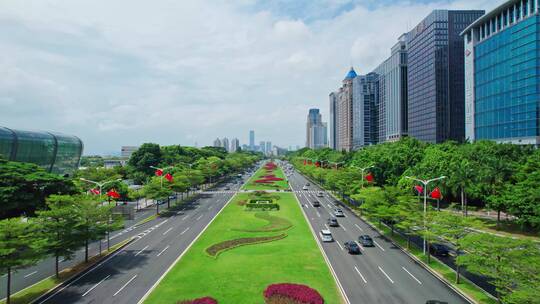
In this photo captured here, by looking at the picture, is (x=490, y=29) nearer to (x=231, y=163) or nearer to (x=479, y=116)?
(x=479, y=116)

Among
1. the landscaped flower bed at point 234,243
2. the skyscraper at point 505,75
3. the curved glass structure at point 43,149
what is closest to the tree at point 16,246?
the landscaped flower bed at point 234,243

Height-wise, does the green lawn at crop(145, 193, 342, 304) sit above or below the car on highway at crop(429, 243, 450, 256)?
below

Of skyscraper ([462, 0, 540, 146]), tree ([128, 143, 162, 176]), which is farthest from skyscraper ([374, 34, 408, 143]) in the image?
tree ([128, 143, 162, 176])

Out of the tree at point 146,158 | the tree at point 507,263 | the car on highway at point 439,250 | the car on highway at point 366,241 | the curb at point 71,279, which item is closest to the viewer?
the tree at point 507,263

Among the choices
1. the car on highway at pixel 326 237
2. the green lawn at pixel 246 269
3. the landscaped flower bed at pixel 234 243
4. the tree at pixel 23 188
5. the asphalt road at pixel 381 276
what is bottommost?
the asphalt road at pixel 381 276

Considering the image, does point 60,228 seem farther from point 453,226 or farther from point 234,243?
point 453,226

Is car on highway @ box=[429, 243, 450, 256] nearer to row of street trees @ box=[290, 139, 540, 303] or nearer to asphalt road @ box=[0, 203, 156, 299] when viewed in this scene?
row of street trees @ box=[290, 139, 540, 303]

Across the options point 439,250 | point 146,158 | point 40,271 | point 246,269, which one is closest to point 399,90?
point 146,158

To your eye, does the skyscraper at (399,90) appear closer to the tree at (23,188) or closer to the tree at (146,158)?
the tree at (146,158)
